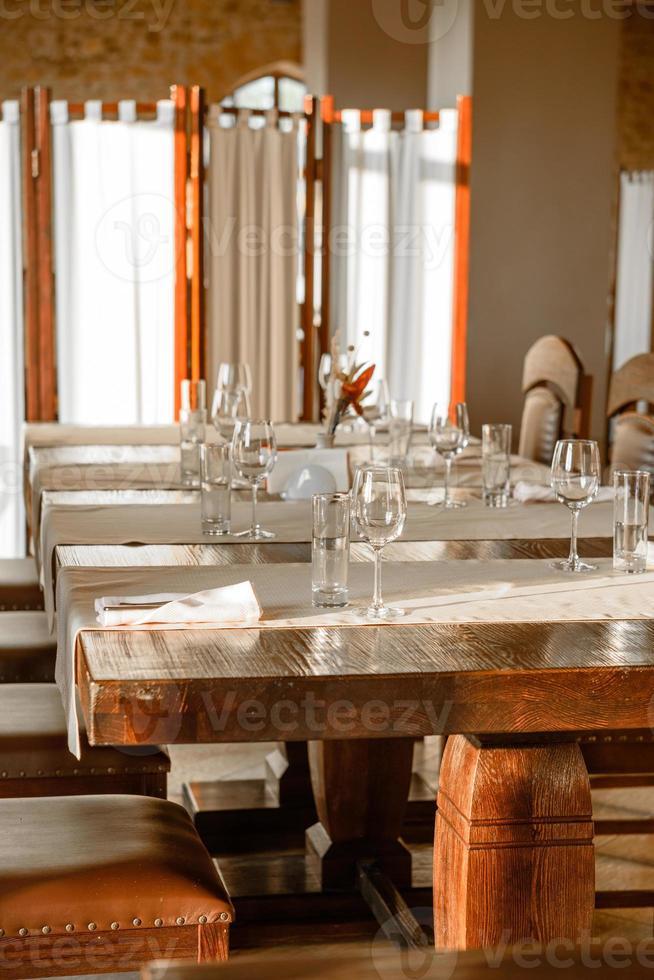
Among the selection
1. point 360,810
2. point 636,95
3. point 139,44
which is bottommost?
point 360,810

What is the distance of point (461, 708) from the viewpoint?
129 cm

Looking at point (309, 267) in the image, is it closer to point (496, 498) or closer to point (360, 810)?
point (496, 498)

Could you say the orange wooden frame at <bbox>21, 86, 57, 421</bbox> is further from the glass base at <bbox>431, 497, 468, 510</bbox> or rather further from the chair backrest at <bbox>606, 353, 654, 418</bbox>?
the glass base at <bbox>431, 497, 468, 510</bbox>

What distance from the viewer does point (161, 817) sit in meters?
1.54

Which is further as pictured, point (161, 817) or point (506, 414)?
point (506, 414)

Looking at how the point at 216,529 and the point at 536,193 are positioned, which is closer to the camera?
the point at 216,529

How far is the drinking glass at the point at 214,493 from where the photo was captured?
2.05 metres

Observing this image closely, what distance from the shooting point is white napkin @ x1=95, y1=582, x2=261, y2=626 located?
1430 millimetres

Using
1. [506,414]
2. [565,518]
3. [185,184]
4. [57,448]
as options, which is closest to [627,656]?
[565,518]

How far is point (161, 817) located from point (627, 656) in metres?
0.61

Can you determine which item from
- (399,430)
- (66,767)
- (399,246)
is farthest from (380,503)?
(399,246)

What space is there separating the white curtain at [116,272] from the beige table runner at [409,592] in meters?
3.15

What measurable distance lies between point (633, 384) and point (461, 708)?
183cm

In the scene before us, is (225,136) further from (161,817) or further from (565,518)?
(161,817)
